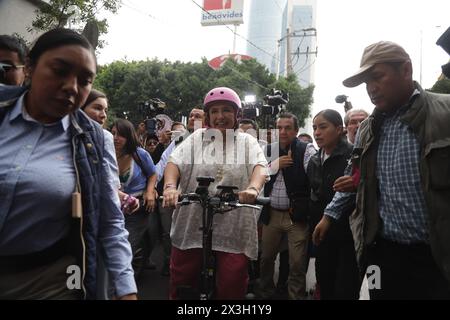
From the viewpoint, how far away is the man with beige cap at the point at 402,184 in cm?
204

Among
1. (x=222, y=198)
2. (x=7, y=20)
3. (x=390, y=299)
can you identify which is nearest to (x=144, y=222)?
(x=222, y=198)

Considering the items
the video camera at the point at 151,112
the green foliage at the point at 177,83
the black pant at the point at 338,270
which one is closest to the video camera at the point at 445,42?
the black pant at the point at 338,270

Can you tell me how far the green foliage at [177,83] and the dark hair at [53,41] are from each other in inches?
939

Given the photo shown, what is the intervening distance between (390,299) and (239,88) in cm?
2438

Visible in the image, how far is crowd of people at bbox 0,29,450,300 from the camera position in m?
1.44

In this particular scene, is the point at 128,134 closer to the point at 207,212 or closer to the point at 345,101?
the point at 207,212

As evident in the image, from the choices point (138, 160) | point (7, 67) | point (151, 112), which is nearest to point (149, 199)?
point (138, 160)

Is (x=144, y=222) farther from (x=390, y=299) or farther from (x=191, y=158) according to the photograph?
(x=390, y=299)

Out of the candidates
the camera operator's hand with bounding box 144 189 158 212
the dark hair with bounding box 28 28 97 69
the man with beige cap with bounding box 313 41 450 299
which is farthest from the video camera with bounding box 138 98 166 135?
the dark hair with bounding box 28 28 97 69

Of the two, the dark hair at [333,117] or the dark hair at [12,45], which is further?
the dark hair at [333,117]

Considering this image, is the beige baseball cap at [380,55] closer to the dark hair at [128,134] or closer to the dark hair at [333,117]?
the dark hair at [333,117]

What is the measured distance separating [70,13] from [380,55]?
7.36 meters

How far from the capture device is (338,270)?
314 centimetres

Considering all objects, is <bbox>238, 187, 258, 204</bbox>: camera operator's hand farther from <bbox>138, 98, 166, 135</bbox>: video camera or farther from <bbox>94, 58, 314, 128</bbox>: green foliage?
<bbox>94, 58, 314, 128</bbox>: green foliage
